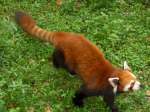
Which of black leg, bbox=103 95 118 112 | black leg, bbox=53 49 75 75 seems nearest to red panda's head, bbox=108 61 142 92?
black leg, bbox=103 95 118 112

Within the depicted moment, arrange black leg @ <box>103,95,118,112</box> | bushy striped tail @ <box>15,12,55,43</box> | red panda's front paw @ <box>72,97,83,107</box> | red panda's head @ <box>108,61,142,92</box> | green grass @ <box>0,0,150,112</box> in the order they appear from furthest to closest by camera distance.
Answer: bushy striped tail @ <box>15,12,55,43</box> < green grass @ <box>0,0,150,112</box> < red panda's front paw @ <box>72,97,83,107</box> < black leg @ <box>103,95,118,112</box> < red panda's head @ <box>108,61,142,92</box>

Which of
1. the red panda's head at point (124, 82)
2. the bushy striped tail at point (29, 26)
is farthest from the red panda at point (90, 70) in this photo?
the bushy striped tail at point (29, 26)

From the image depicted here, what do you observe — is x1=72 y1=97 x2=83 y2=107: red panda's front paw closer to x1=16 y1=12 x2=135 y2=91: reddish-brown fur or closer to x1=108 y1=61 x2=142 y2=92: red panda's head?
x1=16 y1=12 x2=135 y2=91: reddish-brown fur

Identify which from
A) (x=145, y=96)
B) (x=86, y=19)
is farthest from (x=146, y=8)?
(x=145, y=96)

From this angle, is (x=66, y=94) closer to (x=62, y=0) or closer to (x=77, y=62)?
(x=77, y=62)

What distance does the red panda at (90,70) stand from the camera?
5.06 m

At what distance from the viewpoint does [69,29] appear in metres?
6.72

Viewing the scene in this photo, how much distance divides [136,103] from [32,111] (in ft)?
4.44

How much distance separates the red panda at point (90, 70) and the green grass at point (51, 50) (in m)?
0.29

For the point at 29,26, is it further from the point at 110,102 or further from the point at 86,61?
the point at 110,102

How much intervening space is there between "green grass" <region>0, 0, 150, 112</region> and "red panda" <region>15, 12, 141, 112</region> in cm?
29

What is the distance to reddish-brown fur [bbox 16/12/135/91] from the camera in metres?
5.18

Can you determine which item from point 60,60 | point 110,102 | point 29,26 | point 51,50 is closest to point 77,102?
point 110,102

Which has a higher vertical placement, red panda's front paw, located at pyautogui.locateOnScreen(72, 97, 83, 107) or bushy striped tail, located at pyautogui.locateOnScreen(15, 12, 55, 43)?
bushy striped tail, located at pyautogui.locateOnScreen(15, 12, 55, 43)
